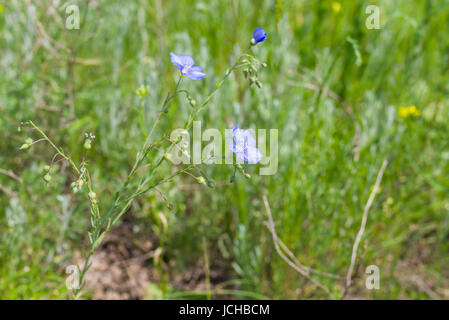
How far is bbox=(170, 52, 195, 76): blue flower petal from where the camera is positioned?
1209mm

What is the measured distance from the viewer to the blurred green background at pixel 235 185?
6.89 feet

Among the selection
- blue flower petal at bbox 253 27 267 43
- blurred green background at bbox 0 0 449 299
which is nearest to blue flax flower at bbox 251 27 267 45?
blue flower petal at bbox 253 27 267 43

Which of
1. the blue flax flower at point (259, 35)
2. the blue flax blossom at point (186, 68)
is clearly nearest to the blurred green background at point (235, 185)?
the blue flax blossom at point (186, 68)

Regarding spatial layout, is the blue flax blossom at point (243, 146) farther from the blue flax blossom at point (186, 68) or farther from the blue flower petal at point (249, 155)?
the blue flax blossom at point (186, 68)

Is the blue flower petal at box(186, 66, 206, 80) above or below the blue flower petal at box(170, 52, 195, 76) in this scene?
below

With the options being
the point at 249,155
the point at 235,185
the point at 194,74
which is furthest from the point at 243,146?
the point at 235,185

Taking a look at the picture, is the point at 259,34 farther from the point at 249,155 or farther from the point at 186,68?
the point at 249,155

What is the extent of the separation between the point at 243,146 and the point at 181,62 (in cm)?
32

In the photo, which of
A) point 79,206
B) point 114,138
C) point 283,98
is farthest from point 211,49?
point 79,206

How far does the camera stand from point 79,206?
7.05 ft

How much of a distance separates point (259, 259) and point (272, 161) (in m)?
0.52

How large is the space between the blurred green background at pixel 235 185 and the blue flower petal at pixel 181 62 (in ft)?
2.18

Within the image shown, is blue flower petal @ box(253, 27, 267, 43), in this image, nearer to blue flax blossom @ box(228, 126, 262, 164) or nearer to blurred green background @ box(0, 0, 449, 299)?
blue flax blossom @ box(228, 126, 262, 164)

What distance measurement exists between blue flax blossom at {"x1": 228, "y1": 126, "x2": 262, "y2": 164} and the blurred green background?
74cm
